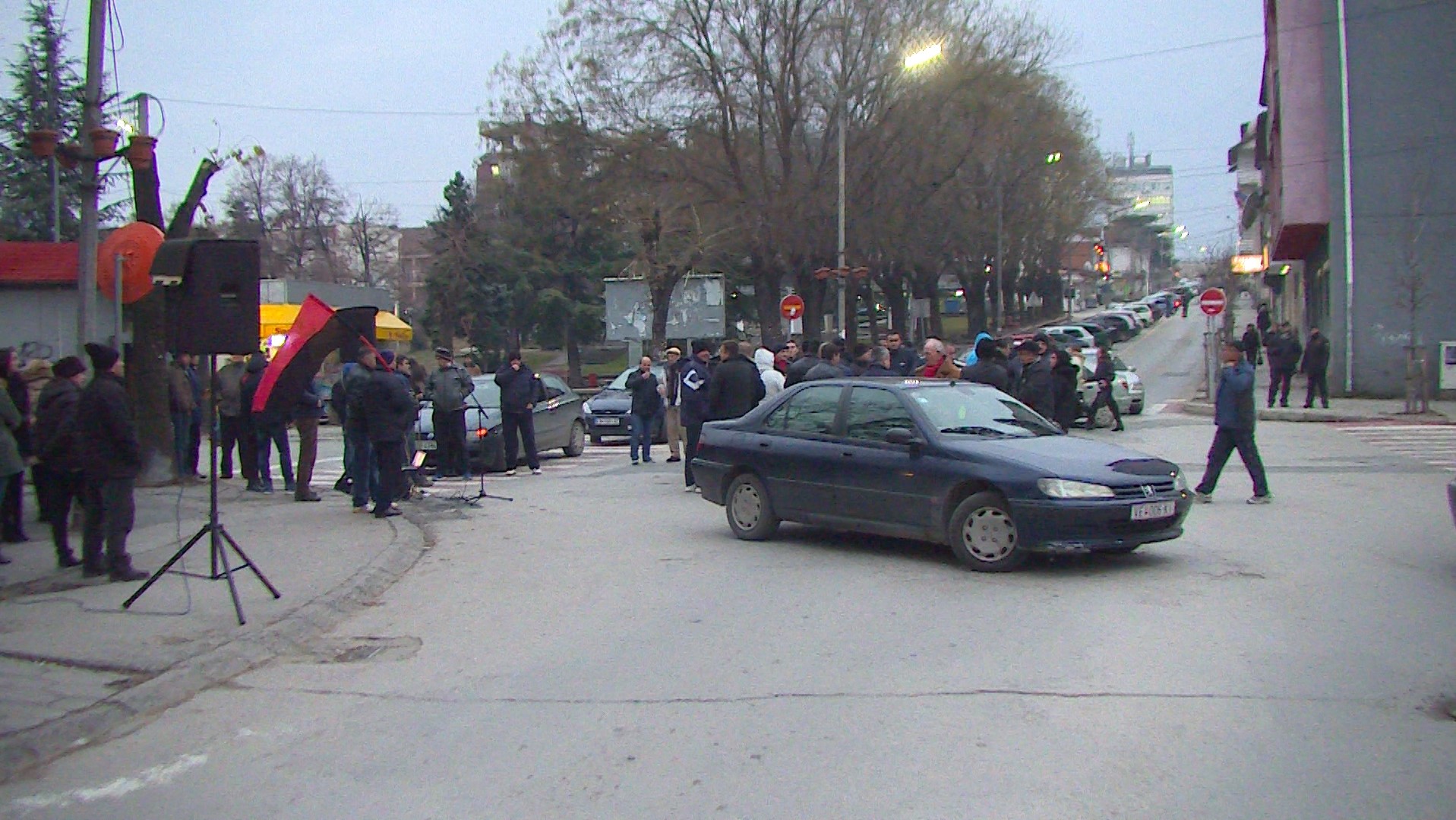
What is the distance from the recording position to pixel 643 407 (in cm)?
1933

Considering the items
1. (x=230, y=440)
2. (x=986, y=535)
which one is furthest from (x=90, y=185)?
(x=986, y=535)

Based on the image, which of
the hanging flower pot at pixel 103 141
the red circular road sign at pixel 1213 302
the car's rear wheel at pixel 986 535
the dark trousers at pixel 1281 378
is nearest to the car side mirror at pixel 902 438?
the car's rear wheel at pixel 986 535

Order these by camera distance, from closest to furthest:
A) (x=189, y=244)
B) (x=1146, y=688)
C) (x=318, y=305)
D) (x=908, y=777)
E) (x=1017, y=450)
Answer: (x=908, y=777)
(x=1146, y=688)
(x=189, y=244)
(x=1017, y=450)
(x=318, y=305)

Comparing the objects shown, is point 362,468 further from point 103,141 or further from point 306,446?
point 103,141

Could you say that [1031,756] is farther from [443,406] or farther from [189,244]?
[443,406]

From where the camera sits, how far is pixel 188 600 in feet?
28.0

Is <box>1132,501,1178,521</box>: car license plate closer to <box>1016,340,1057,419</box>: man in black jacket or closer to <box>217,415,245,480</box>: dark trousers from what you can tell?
<box>1016,340,1057,419</box>: man in black jacket

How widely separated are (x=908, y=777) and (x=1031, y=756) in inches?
23.7

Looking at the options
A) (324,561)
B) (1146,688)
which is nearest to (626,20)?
(324,561)

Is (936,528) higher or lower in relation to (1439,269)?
lower

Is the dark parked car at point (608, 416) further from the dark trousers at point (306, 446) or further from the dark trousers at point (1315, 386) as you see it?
the dark trousers at point (1315, 386)

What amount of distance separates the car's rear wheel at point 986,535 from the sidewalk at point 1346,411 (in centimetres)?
1415

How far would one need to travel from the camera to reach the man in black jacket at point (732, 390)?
1437 cm

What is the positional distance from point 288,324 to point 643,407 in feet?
57.8
